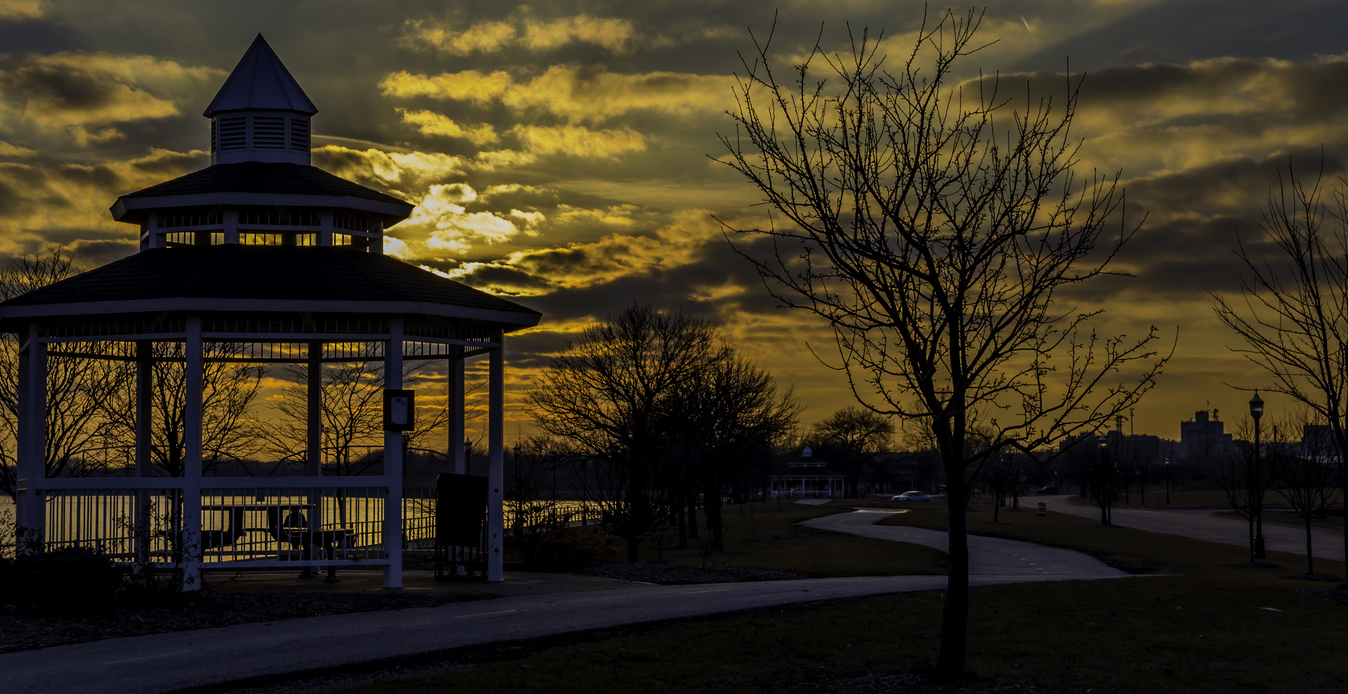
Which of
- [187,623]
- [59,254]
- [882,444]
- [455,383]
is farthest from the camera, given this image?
[882,444]

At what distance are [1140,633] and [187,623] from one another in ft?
39.3

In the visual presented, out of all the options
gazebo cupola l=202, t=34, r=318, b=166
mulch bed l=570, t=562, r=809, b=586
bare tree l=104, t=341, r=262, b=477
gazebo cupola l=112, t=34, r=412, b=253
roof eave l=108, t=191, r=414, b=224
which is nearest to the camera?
roof eave l=108, t=191, r=414, b=224

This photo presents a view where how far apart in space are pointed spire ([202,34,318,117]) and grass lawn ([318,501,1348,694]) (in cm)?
1332

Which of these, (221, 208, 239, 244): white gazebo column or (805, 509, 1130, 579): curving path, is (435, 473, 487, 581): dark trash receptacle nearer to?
(221, 208, 239, 244): white gazebo column

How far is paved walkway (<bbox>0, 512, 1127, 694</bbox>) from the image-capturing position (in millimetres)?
9906

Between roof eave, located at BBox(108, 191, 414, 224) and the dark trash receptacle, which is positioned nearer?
roof eave, located at BBox(108, 191, 414, 224)

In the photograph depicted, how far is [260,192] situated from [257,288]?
225 cm

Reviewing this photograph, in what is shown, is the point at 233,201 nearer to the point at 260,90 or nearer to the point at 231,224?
the point at 231,224

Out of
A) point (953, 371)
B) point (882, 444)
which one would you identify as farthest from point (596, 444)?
point (882, 444)

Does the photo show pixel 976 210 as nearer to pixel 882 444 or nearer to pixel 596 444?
pixel 596 444

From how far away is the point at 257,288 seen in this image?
647 inches

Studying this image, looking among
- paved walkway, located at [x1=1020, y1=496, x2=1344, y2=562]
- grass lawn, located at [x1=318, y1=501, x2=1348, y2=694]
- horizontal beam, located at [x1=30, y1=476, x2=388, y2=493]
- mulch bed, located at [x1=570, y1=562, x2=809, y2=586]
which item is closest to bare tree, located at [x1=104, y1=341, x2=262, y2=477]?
horizontal beam, located at [x1=30, y1=476, x2=388, y2=493]

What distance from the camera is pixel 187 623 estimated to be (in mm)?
12938

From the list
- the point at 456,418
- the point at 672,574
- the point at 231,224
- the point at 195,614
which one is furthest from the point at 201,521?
the point at 672,574
